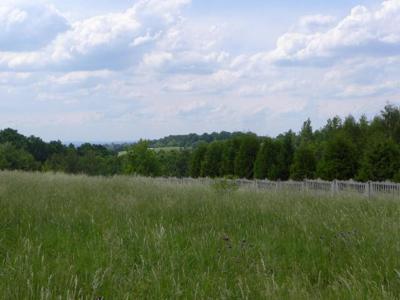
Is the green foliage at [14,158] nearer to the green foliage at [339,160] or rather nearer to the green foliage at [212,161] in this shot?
the green foliage at [212,161]

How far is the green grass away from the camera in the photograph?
3021 millimetres

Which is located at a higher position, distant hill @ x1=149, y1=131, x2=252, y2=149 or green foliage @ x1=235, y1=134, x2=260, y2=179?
distant hill @ x1=149, y1=131, x2=252, y2=149

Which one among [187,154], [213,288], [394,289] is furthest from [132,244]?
[187,154]

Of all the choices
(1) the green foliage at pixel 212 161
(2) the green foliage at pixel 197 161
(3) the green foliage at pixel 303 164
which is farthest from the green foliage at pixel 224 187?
(2) the green foliage at pixel 197 161

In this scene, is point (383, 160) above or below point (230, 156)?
below

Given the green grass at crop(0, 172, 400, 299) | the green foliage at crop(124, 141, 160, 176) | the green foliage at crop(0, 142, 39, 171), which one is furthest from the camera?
the green foliage at crop(0, 142, 39, 171)

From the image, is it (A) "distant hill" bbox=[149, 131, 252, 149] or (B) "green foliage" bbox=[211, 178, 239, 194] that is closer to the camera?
(B) "green foliage" bbox=[211, 178, 239, 194]

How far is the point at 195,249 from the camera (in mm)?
4082

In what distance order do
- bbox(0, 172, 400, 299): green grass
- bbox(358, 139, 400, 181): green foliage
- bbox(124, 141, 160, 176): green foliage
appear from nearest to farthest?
bbox(0, 172, 400, 299): green grass, bbox(358, 139, 400, 181): green foliage, bbox(124, 141, 160, 176): green foliage

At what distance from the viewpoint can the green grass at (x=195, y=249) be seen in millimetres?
3021

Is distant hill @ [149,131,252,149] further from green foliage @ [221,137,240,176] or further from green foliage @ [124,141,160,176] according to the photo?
green foliage @ [124,141,160,176]

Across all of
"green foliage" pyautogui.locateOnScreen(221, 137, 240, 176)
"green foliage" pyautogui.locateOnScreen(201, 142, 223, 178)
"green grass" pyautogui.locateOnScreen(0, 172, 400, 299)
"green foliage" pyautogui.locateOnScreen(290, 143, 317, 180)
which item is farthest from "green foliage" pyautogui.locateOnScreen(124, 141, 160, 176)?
"green grass" pyautogui.locateOnScreen(0, 172, 400, 299)

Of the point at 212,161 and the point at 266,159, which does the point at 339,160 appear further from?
the point at 212,161

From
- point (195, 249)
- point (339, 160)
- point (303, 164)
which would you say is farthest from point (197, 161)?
point (195, 249)
